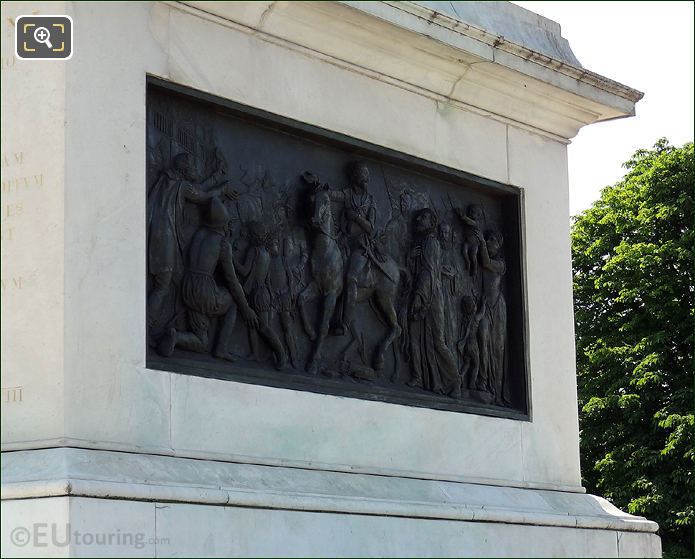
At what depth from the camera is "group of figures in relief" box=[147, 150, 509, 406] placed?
9641mm

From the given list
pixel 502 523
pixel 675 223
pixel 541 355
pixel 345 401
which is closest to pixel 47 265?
pixel 345 401

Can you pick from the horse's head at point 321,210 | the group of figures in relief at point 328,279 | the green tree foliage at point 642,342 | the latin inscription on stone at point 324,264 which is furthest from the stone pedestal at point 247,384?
the green tree foliage at point 642,342

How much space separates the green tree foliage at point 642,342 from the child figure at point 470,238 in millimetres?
13121

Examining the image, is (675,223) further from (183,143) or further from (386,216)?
(183,143)

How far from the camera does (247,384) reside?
9789mm

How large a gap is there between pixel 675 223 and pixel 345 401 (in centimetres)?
1830

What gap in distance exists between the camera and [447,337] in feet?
38.1

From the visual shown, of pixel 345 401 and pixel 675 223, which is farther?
pixel 675 223

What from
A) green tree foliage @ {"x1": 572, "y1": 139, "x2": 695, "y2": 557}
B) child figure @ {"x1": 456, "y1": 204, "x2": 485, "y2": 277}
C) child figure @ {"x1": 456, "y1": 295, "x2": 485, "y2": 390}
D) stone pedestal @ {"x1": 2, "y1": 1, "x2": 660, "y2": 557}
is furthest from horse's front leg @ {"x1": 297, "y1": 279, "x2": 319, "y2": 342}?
green tree foliage @ {"x1": 572, "y1": 139, "x2": 695, "y2": 557}

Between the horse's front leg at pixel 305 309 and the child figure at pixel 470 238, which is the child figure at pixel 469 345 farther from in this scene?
the horse's front leg at pixel 305 309

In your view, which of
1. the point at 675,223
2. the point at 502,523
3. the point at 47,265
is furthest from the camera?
the point at 675,223

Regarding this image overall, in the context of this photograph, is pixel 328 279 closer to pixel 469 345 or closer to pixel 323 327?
pixel 323 327

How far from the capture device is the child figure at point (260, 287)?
1005 cm

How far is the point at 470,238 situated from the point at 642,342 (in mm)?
14650
